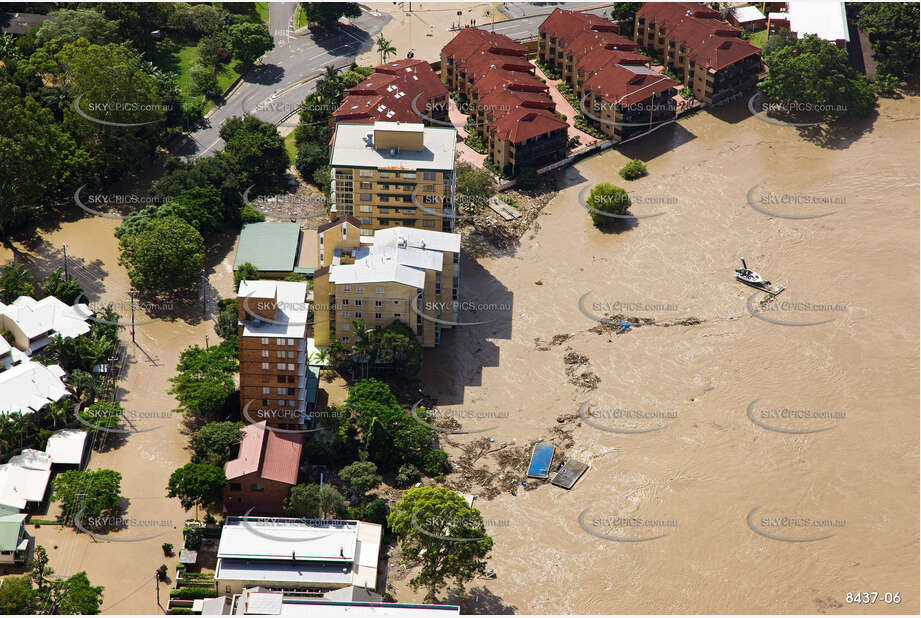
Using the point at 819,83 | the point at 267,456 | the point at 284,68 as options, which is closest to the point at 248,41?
the point at 284,68

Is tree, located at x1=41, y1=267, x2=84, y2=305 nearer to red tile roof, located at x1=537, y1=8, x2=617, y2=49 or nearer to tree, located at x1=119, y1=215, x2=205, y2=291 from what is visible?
tree, located at x1=119, y1=215, x2=205, y2=291

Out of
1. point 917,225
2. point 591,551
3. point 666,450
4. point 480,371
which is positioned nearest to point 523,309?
point 480,371

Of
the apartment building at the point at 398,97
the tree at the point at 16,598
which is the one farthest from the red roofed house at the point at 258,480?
the apartment building at the point at 398,97

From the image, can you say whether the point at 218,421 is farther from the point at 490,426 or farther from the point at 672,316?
the point at 672,316

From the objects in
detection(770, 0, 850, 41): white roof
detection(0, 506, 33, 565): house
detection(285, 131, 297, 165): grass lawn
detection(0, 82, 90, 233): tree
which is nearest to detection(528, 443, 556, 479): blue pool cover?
detection(0, 506, 33, 565): house

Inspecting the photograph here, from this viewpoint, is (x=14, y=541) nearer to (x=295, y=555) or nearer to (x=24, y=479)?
(x=24, y=479)
